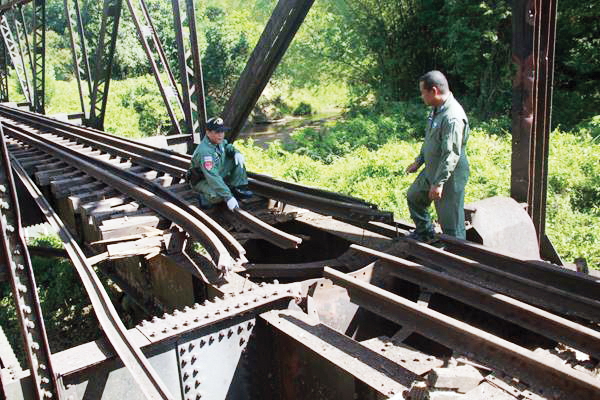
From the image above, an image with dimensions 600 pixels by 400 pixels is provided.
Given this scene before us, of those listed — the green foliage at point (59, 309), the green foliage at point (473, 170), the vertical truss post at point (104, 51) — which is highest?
the vertical truss post at point (104, 51)

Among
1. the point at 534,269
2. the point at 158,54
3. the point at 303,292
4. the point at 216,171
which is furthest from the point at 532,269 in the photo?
the point at 158,54

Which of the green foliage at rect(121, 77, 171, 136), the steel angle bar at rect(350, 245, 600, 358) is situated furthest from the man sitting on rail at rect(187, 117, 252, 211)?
the green foliage at rect(121, 77, 171, 136)

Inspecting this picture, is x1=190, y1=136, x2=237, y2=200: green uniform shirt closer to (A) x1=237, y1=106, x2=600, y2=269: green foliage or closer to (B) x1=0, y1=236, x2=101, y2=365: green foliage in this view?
(B) x1=0, y1=236, x2=101, y2=365: green foliage

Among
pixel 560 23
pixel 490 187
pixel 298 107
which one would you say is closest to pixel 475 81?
pixel 560 23

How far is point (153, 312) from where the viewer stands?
4.88 meters

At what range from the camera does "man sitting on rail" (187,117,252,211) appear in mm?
4922

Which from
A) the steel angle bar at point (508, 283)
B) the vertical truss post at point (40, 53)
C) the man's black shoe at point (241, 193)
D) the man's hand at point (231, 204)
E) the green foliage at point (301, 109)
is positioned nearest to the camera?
the steel angle bar at point (508, 283)

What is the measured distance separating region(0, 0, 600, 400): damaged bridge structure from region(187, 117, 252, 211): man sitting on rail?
0.20 meters

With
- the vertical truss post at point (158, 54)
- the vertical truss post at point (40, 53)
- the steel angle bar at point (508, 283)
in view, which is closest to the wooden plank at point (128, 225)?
the steel angle bar at point (508, 283)

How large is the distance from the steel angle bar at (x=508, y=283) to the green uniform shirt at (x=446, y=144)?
68cm

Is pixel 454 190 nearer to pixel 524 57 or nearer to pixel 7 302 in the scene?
pixel 524 57

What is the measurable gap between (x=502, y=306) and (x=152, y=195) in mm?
3331

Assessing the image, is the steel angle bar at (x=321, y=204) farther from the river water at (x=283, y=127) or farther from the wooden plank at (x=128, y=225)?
the river water at (x=283, y=127)

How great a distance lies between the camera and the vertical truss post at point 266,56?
207 inches
